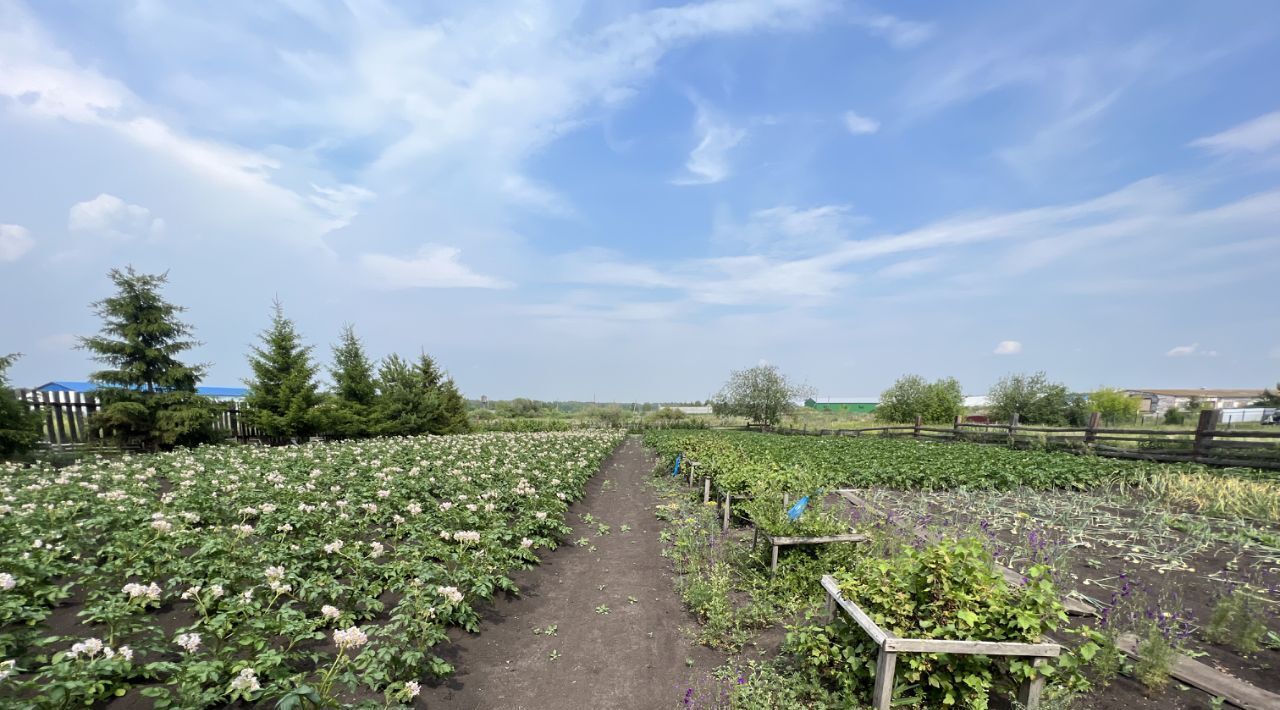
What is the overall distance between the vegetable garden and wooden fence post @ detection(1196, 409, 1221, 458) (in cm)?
403

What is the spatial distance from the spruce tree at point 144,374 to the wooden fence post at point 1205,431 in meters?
31.9

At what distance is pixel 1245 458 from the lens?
43.5ft

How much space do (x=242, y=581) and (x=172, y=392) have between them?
16.0 metres

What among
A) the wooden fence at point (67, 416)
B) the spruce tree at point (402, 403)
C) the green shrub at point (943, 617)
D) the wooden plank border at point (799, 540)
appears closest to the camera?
the green shrub at point (943, 617)

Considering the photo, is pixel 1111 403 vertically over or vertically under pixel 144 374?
under

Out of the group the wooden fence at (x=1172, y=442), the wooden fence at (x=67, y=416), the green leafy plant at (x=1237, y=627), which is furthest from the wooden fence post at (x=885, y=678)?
the wooden fence at (x=67, y=416)

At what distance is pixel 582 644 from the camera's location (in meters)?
4.86

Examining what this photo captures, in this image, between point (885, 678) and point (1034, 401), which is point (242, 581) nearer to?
point (885, 678)

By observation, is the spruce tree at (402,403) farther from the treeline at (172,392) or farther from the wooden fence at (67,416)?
the wooden fence at (67,416)

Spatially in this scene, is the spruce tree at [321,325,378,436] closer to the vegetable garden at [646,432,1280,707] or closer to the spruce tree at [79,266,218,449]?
the spruce tree at [79,266,218,449]

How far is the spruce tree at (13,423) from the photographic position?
10.9 meters

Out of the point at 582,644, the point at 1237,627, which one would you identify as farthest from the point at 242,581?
the point at 1237,627

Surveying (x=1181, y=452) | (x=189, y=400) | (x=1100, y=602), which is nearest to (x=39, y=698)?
(x=1100, y=602)

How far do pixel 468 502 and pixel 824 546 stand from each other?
5.57 m
